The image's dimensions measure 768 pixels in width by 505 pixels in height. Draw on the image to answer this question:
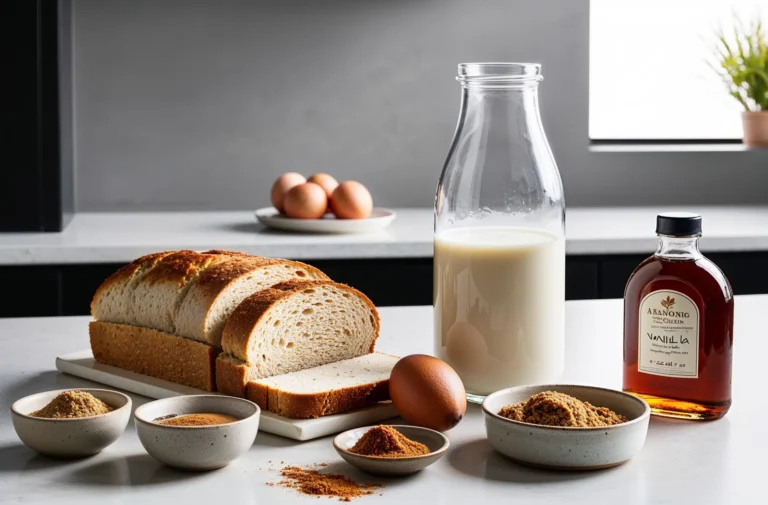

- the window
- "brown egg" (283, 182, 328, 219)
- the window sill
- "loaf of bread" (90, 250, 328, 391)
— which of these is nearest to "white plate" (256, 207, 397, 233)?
"brown egg" (283, 182, 328, 219)

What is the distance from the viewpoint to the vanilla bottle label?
1037 mm

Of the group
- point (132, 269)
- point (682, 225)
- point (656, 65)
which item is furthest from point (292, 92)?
point (682, 225)

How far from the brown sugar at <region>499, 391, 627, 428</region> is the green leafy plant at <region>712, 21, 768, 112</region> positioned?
105 inches

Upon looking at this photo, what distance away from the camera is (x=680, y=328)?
1042 millimetres

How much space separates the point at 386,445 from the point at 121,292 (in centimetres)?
56

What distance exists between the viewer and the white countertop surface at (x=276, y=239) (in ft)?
7.95

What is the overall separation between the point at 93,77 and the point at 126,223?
558 millimetres

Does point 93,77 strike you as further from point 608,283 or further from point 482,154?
point 482,154

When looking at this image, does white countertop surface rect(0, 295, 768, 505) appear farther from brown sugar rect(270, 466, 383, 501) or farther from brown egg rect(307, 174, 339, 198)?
brown egg rect(307, 174, 339, 198)

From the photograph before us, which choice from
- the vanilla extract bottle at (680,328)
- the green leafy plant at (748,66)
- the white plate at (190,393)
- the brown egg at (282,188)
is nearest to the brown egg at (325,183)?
the brown egg at (282,188)

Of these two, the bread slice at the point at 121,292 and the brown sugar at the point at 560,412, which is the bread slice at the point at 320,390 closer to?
the brown sugar at the point at 560,412

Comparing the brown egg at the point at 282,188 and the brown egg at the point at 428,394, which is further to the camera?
the brown egg at the point at 282,188

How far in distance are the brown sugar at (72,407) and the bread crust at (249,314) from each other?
184 millimetres

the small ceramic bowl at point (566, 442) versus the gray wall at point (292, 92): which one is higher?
the gray wall at point (292, 92)
